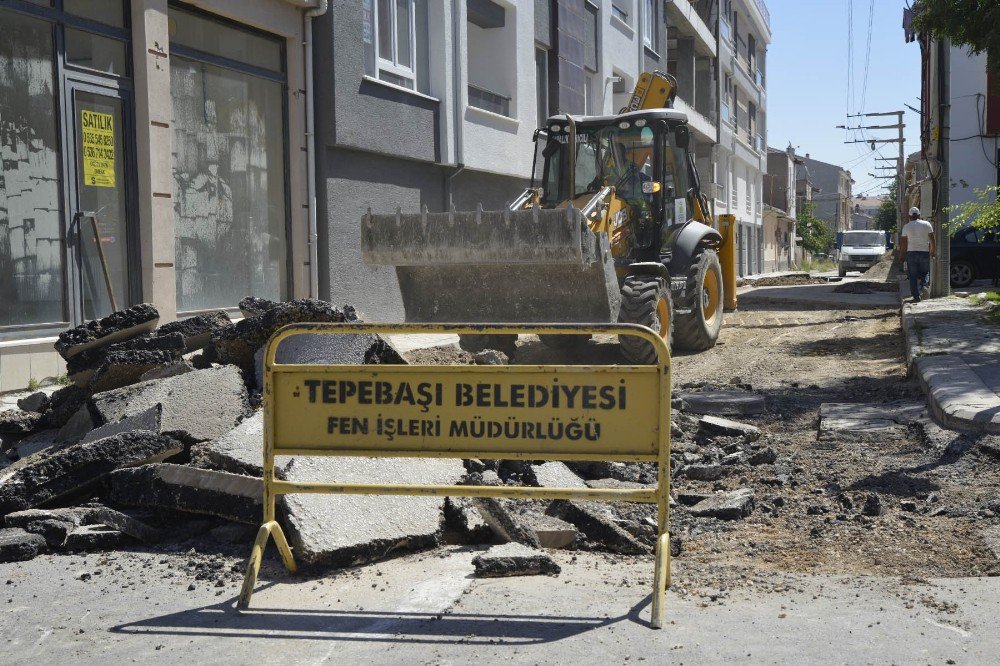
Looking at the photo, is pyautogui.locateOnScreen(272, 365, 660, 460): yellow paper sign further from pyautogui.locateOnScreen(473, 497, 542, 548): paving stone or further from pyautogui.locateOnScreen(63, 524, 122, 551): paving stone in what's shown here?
pyautogui.locateOnScreen(63, 524, 122, 551): paving stone

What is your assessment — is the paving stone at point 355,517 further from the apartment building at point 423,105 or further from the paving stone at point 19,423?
the apartment building at point 423,105

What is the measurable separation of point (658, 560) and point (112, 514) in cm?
276

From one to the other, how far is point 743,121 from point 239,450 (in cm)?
4673

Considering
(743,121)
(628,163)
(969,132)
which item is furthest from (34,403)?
(743,121)

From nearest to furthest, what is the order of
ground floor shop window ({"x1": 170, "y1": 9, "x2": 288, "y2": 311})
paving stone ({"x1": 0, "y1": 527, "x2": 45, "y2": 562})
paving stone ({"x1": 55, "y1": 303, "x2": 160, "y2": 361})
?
paving stone ({"x1": 0, "y1": 527, "x2": 45, "y2": 562}), paving stone ({"x1": 55, "y1": 303, "x2": 160, "y2": 361}), ground floor shop window ({"x1": 170, "y1": 9, "x2": 288, "y2": 311})

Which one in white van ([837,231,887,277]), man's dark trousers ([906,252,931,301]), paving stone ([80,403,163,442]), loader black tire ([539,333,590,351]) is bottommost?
paving stone ([80,403,163,442])

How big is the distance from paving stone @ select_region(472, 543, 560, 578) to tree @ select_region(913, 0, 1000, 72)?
460 inches

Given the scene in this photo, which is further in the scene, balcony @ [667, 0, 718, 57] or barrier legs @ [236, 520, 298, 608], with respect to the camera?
balcony @ [667, 0, 718, 57]

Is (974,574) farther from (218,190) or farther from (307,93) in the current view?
(307,93)

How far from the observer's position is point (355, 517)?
4883 millimetres

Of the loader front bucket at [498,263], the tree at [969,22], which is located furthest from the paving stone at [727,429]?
the tree at [969,22]

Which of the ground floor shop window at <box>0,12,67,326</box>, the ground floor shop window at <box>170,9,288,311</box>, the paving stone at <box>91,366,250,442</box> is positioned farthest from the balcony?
the paving stone at <box>91,366,250,442</box>

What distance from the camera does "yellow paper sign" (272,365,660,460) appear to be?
169 inches

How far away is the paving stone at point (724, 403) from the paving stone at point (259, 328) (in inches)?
122
